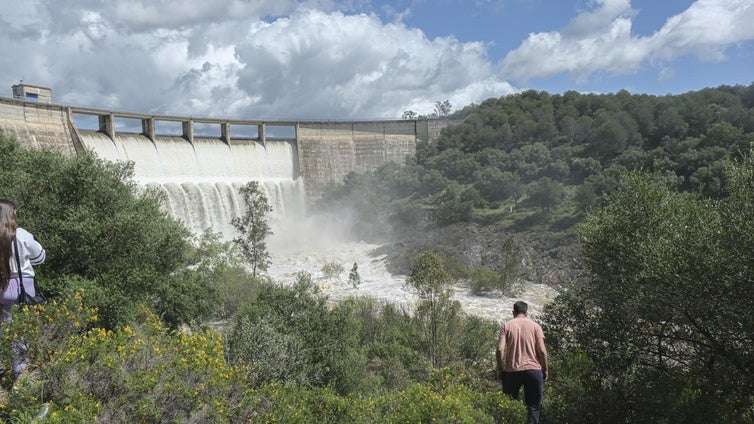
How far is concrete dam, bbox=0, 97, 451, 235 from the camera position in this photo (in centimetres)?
2753

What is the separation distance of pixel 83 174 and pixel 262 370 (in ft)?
18.9

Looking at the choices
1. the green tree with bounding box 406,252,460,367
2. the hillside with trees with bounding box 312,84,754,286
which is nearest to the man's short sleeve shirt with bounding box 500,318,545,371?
the green tree with bounding box 406,252,460,367

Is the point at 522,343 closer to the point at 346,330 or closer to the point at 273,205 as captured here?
the point at 346,330

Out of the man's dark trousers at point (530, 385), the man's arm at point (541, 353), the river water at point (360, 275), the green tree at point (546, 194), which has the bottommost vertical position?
the river water at point (360, 275)

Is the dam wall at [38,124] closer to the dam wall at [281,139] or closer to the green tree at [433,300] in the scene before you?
the dam wall at [281,139]

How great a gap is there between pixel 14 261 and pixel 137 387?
1.66 m

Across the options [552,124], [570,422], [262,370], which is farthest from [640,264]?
[552,124]

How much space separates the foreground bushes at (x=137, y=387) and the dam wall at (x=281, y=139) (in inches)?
915

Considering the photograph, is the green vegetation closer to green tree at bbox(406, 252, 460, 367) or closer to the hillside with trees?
the hillside with trees

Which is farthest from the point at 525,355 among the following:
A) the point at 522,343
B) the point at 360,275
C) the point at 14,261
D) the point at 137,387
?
the point at 360,275

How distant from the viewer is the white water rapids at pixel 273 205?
2684 centimetres

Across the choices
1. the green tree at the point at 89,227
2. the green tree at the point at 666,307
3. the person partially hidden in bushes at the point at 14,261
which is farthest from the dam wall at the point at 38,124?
the green tree at the point at 666,307

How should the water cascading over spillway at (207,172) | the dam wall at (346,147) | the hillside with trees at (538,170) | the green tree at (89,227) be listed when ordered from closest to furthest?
the green tree at (89,227) → the water cascading over spillway at (207,172) → the hillside with trees at (538,170) → the dam wall at (346,147)

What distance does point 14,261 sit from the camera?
4543 millimetres
